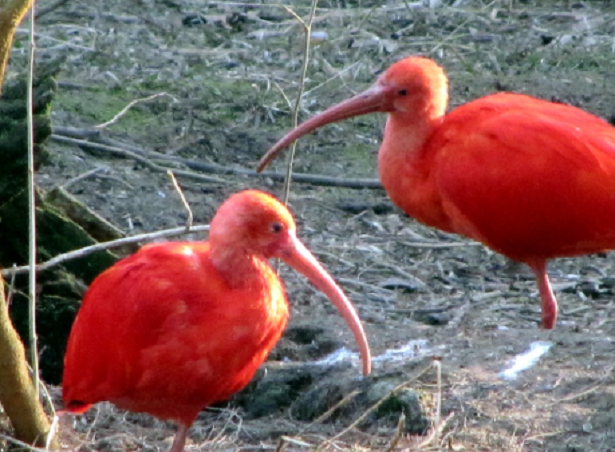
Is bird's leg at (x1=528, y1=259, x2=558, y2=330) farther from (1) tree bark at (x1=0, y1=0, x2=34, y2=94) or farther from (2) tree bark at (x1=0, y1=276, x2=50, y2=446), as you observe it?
(1) tree bark at (x1=0, y1=0, x2=34, y2=94)

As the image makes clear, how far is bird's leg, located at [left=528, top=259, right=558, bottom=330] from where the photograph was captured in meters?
6.15

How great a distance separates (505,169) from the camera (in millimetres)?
6055

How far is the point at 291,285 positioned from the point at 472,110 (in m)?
1.31

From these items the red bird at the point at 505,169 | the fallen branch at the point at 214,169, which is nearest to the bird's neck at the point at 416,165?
the red bird at the point at 505,169

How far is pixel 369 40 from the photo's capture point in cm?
1045

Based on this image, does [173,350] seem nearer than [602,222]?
Yes

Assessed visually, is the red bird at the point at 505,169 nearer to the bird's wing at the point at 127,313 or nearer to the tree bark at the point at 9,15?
the bird's wing at the point at 127,313

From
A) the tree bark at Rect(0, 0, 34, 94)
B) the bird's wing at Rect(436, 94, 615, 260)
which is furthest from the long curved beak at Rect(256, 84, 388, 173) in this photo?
the tree bark at Rect(0, 0, 34, 94)

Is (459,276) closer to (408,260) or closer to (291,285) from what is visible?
(408,260)

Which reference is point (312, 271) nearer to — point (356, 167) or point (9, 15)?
point (9, 15)

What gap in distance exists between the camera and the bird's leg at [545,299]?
6.15 metres

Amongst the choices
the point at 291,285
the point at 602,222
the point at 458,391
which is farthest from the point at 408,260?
the point at 458,391

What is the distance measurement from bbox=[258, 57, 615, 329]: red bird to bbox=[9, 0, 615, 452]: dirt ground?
0.44m

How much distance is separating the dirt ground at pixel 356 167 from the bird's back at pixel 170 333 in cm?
32
